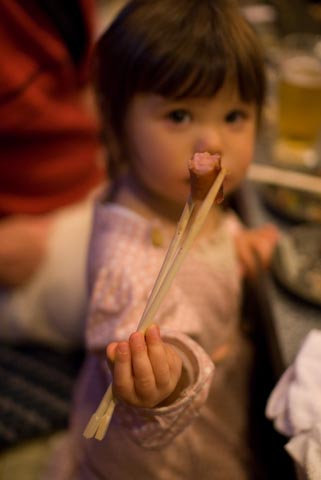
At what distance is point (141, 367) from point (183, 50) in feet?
1.05

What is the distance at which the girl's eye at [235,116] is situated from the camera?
58 cm

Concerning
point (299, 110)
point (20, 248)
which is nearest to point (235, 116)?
point (299, 110)

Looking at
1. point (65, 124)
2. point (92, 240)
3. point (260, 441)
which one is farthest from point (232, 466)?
point (65, 124)

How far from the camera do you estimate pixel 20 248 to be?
38.0 inches

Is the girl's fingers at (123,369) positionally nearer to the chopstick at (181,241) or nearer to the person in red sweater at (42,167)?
the chopstick at (181,241)

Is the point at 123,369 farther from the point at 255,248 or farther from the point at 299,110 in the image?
the point at 299,110

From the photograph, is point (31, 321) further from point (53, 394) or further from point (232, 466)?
point (232, 466)

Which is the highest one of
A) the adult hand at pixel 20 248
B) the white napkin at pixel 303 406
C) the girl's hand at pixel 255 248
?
the white napkin at pixel 303 406

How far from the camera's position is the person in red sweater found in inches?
37.4

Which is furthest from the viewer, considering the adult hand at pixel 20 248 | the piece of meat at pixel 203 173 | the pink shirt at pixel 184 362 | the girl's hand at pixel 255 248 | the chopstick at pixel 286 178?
the adult hand at pixel 20 248

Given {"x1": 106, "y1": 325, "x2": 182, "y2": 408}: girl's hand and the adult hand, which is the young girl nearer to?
{"x1": 106, "y1": 325, "x2": 182, "y2": 408}: girl's hand

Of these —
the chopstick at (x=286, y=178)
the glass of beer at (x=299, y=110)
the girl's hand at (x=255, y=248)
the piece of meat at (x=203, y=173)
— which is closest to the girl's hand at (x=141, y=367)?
the piece of meat at (x=203, y=173)

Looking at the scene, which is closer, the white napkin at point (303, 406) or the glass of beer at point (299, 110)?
the white napkin at point (303, 406)

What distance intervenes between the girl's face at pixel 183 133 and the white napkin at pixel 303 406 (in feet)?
0.59
